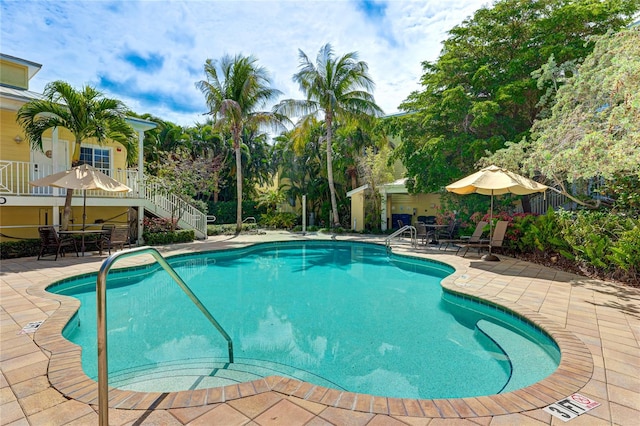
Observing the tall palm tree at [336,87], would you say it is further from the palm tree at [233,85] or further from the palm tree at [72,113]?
the palm tree at [72,113]

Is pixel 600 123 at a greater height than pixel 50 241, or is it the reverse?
pixel 600 123

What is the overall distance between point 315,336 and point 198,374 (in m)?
1.95

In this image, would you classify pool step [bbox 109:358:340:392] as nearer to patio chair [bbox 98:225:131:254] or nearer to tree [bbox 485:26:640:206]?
tree [bbox 485:26:640:206]

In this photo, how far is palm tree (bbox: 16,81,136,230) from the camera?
961cm

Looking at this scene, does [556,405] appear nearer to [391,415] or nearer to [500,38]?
[391,415]

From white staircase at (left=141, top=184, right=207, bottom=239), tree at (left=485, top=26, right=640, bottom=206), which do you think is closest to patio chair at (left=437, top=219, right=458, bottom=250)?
tree at (left=485, top=26, right=640, bottom=206)

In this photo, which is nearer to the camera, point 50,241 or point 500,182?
point 500,182

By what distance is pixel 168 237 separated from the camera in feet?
44.9

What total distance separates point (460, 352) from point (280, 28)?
10.7 meters

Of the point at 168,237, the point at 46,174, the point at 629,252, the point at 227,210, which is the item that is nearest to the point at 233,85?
the point at 168,237

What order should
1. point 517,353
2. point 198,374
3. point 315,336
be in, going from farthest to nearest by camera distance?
1. point 315,336
2. point 517,353
3. point 198,374

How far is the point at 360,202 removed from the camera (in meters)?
19.5

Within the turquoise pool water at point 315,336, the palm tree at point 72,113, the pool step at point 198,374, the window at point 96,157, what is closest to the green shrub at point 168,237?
the palm tree at point 72,113

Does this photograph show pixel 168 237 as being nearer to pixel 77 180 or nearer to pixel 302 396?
pixel 77 180
